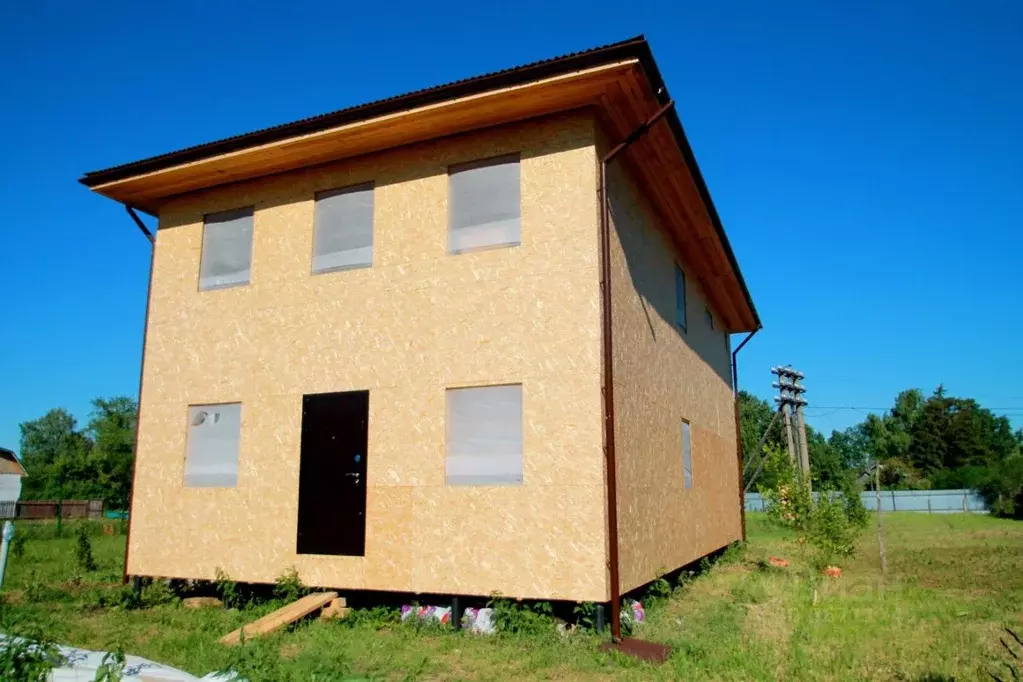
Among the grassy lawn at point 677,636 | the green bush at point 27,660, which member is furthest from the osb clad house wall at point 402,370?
the green bush at point 27,660

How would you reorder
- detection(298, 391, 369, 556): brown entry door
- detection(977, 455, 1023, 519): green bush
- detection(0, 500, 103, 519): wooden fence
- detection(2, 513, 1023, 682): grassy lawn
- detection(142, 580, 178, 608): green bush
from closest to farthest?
detection(2, 513, 1023, 682): grassy lawn < detection(298, 391, 369, 556): brown entry door < detection(142, 580, 178, 608): green bush < detection(0, 500, 103, 519): wooden fence < detection(977, 455, 1023, 519): green bush

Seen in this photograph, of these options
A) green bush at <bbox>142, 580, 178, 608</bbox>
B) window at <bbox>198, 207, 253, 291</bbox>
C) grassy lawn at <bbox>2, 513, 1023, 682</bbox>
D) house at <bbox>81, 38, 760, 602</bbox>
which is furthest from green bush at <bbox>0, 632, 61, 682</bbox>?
window at <bbox>198, 207, 253, 291</bbox>

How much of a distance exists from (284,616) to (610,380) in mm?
4425

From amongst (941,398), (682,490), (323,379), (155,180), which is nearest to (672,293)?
(682,490)

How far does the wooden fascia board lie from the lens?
8070 millimetres

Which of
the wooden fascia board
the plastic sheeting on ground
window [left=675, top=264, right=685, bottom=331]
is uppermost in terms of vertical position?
the wooden fascia board

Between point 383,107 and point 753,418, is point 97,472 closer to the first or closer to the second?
point 383,107

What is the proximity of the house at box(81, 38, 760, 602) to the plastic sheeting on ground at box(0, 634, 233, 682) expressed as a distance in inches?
131

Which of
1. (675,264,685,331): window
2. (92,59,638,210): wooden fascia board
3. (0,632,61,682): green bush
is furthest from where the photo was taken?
(675,264,685,331): window

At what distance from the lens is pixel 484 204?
9.04m

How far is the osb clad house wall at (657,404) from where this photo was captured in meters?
8.73

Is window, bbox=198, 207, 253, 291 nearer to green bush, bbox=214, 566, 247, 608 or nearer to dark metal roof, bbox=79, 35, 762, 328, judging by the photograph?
dark metal roof, bbox=79, 35, 762, 328

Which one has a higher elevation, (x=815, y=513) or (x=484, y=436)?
(x=484, y=436)

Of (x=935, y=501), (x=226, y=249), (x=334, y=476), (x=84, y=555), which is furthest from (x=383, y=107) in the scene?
(x=935, y=501)
